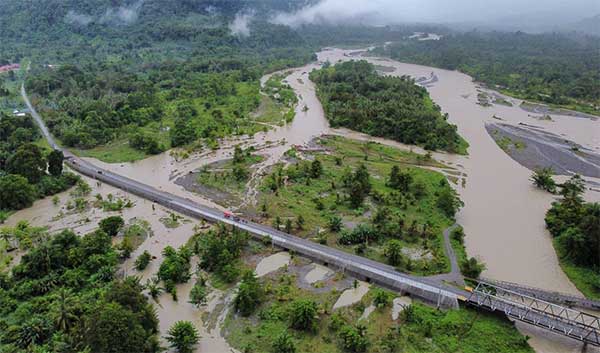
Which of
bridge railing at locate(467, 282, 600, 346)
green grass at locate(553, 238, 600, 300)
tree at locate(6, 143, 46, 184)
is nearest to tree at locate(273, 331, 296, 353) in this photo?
bridge railing at locate(467, 282, 600, 346)

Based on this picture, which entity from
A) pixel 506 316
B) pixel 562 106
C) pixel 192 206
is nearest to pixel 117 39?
pixel 192 206

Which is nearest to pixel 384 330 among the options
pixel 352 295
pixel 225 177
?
pixel 352 295

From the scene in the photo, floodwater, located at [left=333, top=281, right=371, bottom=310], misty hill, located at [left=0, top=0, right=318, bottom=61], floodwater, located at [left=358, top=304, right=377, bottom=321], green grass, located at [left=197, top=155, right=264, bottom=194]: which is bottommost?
floodwater, located at [left=358, top=304, right=377, bottom=321]

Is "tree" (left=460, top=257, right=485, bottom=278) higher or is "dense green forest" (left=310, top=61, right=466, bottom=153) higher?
"dense green forest" (left=310, top=61, right=466, bottom=153)

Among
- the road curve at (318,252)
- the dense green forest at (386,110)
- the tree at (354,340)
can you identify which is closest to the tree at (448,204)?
the road curve at (318,252)

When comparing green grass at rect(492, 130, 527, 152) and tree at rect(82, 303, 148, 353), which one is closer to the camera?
tree at rect(82, 303, 148, 353)

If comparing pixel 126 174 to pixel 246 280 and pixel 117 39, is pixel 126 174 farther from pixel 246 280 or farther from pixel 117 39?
pixel 117 39

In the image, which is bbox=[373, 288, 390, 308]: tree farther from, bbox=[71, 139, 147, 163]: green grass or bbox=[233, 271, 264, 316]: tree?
bbox=[71, 139, 147, 163]: green grass
